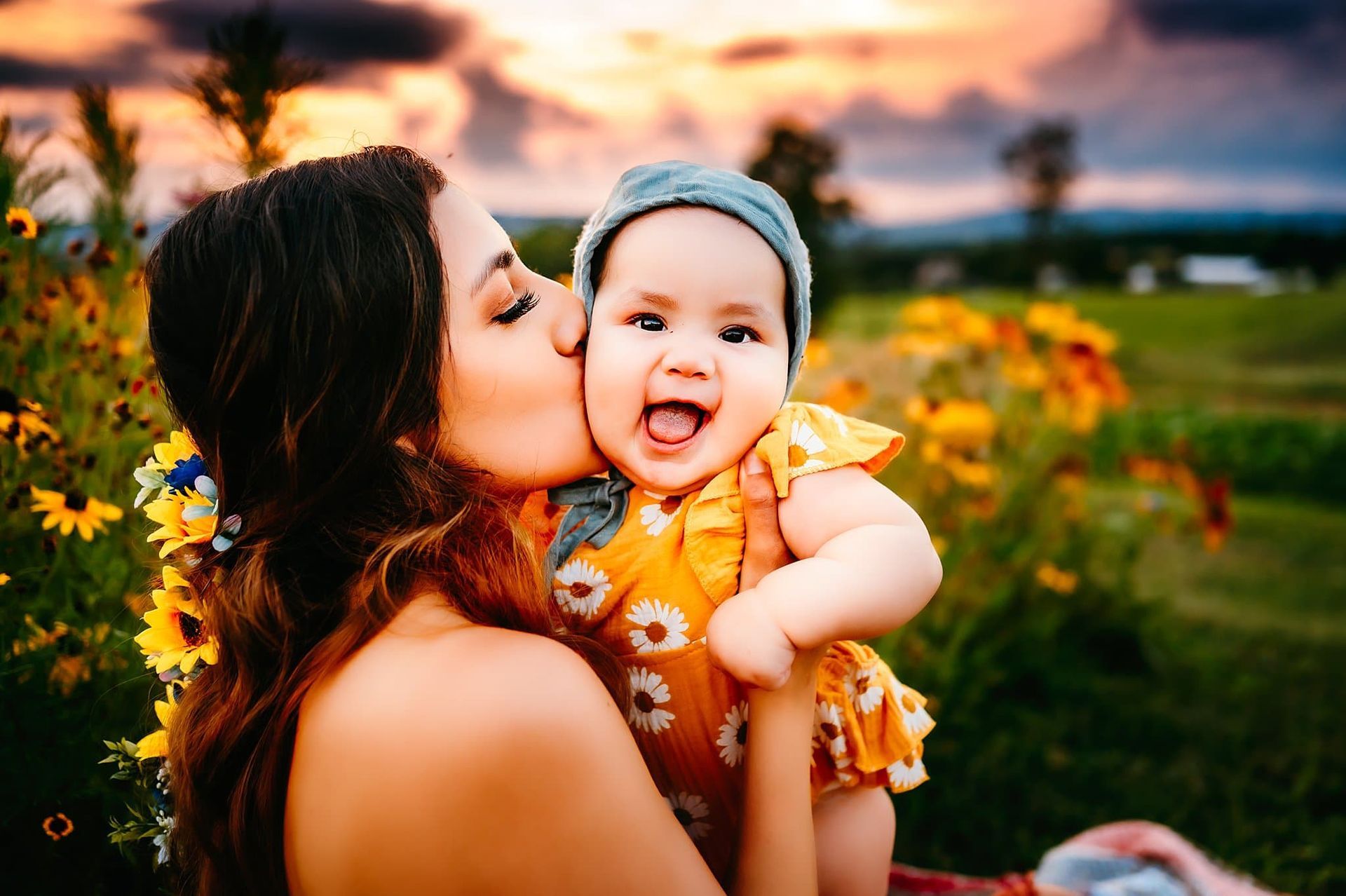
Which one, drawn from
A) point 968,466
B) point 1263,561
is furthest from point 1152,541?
point 968,466

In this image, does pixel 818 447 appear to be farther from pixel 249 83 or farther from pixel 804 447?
pixel 249 83

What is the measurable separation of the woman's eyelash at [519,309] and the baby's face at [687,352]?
0.39 ft

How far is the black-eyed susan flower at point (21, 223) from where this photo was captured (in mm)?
1979

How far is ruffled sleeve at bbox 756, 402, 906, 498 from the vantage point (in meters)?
1.50

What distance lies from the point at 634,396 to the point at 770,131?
6.67m

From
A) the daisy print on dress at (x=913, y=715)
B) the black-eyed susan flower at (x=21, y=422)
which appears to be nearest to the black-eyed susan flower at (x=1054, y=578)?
the daisy print on dress at (x=913, y=715)

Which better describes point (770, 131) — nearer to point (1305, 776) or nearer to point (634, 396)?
point (1305, 776)

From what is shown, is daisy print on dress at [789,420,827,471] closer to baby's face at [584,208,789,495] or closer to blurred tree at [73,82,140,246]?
baby's face at [584,208,789,495]

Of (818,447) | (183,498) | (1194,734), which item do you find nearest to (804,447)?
(818,447)

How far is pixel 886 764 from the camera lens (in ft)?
5.39

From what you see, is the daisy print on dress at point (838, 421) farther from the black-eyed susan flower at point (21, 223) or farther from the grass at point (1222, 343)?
the grass at point (1222, 343)

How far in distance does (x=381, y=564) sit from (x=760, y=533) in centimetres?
58

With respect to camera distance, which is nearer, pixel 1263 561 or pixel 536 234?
pixel 536 234

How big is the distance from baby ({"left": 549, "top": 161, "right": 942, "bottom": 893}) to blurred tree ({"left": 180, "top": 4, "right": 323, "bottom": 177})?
3.55 ft
